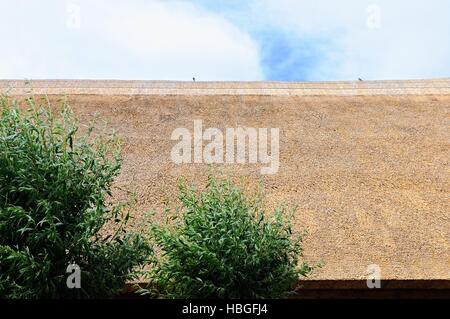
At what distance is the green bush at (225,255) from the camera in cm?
571

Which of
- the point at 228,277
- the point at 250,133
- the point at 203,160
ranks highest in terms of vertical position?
the point at 250,133

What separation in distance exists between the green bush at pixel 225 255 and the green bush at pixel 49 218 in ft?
1.44

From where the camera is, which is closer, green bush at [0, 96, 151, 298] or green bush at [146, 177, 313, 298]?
green bush at [0, 96, 151, 298]

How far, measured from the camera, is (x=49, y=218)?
5285 mm

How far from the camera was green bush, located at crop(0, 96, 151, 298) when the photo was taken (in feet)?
17.3

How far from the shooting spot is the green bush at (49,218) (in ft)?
17.3

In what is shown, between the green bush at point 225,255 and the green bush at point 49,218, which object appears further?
the green bush at point 225,255

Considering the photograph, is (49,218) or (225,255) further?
(225,255)

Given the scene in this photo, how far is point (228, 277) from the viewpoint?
573 centimetres

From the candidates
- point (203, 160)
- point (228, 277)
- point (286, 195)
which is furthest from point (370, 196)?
point (228, 277)

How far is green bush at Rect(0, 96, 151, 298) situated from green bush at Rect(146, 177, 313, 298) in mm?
440

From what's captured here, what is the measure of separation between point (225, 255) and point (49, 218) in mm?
1588
